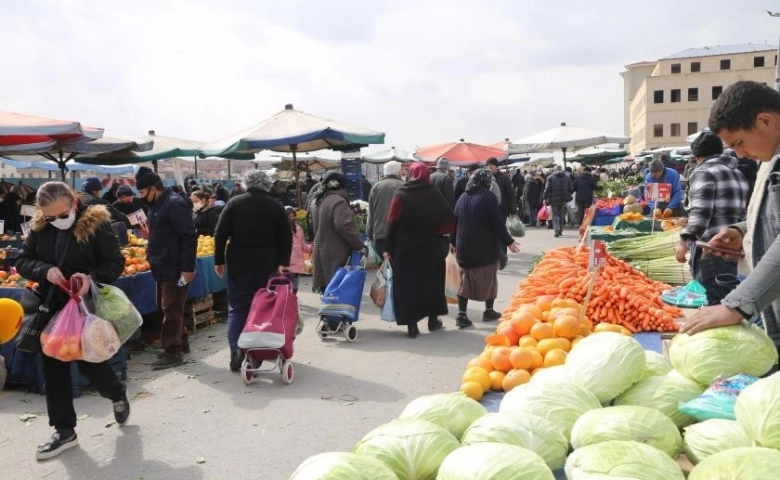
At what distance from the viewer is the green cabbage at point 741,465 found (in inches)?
56.3

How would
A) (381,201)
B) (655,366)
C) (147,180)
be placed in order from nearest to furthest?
(655,366) < (147,180) < (381,201)

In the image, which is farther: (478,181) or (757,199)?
(478,181)

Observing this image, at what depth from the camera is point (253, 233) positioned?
5.90 m

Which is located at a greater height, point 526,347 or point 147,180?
point 147,180

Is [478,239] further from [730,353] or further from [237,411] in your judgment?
[730,353]

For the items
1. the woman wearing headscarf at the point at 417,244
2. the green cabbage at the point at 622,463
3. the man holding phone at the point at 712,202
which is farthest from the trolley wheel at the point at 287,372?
the green cabbage at the point at 622,463

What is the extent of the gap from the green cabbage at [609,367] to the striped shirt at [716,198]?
8.18 ft

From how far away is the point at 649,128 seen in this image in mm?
72625

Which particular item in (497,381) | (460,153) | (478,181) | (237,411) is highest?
(460,153)

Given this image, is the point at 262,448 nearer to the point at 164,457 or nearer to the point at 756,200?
the point at 164,457

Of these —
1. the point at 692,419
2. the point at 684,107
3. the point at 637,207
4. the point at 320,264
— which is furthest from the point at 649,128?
the point at 692,419

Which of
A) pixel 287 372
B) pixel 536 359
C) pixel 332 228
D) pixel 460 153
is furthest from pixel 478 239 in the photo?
pixel 460 153

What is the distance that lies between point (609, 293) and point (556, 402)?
2.61m

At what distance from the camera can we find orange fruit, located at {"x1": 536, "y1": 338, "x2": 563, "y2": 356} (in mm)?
3373
